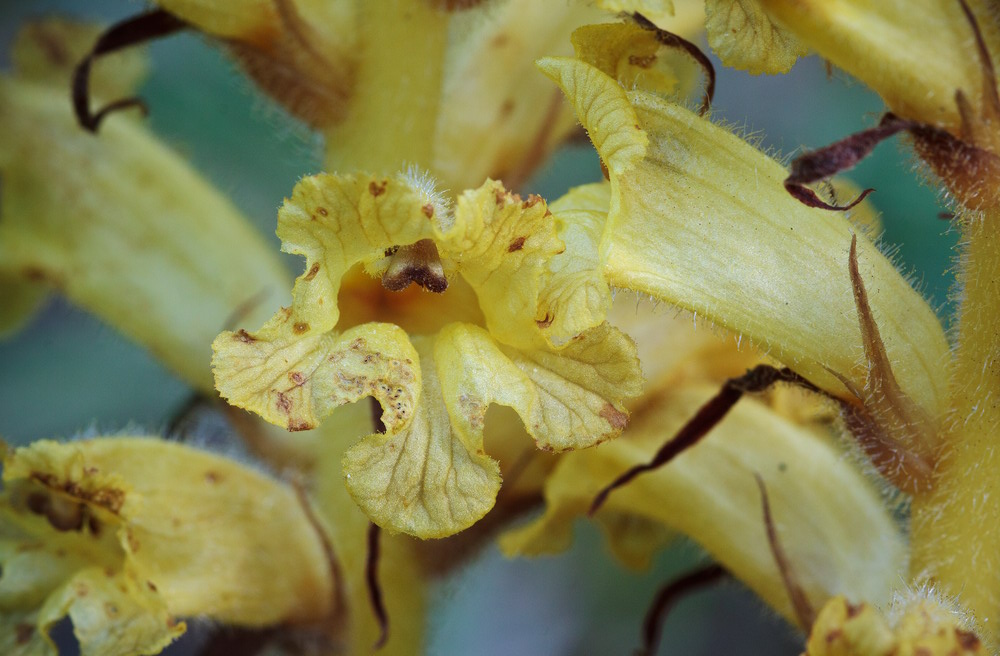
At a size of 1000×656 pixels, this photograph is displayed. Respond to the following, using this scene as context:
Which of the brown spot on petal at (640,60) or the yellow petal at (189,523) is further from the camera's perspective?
the yellow petal at (189,523)

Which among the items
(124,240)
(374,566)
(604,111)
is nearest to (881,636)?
(604,111)

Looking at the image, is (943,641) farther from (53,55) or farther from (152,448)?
(53,55)

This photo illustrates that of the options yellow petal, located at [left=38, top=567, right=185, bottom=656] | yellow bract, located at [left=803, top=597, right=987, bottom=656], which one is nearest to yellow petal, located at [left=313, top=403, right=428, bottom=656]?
yellow petal, located at [left=38, top=567, right=185, bottom=656]

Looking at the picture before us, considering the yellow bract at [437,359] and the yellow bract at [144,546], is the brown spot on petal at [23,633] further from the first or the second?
the yellow bract at [437,359]

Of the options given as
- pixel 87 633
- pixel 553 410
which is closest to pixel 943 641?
pixel 553 410

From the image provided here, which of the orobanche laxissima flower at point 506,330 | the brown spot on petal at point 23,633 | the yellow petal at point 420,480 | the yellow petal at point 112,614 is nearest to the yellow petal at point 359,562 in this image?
the orobanche laxissima flower at point 506,330

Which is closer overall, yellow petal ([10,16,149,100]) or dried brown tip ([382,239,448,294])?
dried brown tip ([382,239,448,294])

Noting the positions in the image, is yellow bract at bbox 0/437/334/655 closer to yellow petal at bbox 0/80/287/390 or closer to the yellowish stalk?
yellow petal at bbox 0/80/287/390

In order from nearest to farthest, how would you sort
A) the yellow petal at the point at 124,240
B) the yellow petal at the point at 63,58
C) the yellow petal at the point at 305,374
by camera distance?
the yellow petal at the point at 305,374, the yellow petal at the point at 124,240, the yellow petal at the point at 63,58
